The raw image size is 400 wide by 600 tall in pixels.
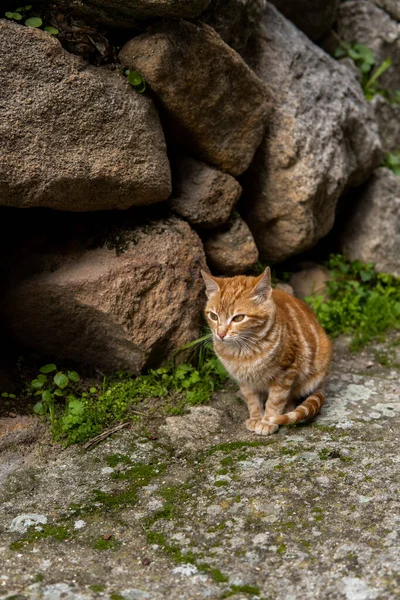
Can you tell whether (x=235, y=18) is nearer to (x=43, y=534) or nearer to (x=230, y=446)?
(x=230, y=446)

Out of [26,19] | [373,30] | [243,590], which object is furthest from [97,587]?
[373,30]

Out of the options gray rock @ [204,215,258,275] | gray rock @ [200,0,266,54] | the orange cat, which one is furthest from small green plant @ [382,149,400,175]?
the orange cat

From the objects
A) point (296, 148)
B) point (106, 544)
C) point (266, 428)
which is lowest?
point (106, 544)

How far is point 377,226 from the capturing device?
245 inches

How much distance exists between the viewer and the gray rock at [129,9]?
3.77 m

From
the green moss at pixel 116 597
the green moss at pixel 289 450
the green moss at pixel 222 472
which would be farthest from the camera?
the green moss at pixel 289 450

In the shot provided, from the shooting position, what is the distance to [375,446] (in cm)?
371

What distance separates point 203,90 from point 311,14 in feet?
8.73

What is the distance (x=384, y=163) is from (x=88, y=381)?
162 inches

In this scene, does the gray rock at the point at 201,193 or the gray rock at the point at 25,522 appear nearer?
the gray rock at the point at 25,522

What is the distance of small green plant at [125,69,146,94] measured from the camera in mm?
4059

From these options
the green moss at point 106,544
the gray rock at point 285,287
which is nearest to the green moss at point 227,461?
the green moss at point 106,544

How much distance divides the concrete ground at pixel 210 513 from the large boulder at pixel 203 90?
198 centimetres

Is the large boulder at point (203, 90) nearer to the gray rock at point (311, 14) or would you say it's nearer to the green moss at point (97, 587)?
the gray rock at point (311, 14)
